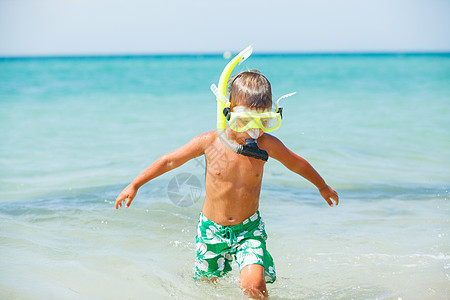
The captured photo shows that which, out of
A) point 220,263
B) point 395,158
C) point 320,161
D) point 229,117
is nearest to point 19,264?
point 220,263

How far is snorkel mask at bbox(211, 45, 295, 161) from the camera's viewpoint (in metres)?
2.54

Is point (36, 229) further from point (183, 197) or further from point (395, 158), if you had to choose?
point (395, 158)

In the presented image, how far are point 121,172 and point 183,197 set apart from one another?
129 centimetres

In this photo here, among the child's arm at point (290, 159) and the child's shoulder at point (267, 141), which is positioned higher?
the child's shoulder at point (267, 141)

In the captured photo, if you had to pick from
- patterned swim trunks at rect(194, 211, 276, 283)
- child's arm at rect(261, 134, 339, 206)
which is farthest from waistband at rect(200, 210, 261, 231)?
child's arm at rect(261, 134, 339, 206)

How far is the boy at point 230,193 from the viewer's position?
8.92 feet

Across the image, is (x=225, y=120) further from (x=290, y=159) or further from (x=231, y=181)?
(x=290, y=159)

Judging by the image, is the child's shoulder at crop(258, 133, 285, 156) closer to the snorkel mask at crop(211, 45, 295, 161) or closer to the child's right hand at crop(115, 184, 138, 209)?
the snorkel mask at crop(211, 45, 295, 161)

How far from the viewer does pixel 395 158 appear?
22.8 feet

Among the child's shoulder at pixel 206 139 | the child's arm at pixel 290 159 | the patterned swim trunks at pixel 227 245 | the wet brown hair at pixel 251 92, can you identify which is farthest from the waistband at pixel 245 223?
the wet brown hair at pixel 251 92

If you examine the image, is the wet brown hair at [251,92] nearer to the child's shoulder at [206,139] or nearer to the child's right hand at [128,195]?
the child's shoulder at [206,139]

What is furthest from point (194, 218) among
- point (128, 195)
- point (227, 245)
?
point (128, 195)

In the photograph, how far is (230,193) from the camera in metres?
2.80

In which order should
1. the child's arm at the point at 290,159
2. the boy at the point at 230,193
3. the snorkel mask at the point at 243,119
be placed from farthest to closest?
the child's arm at the point at 290,159 < the boy at the point at 230,193 < the snorkel mask at the point at 243,119
